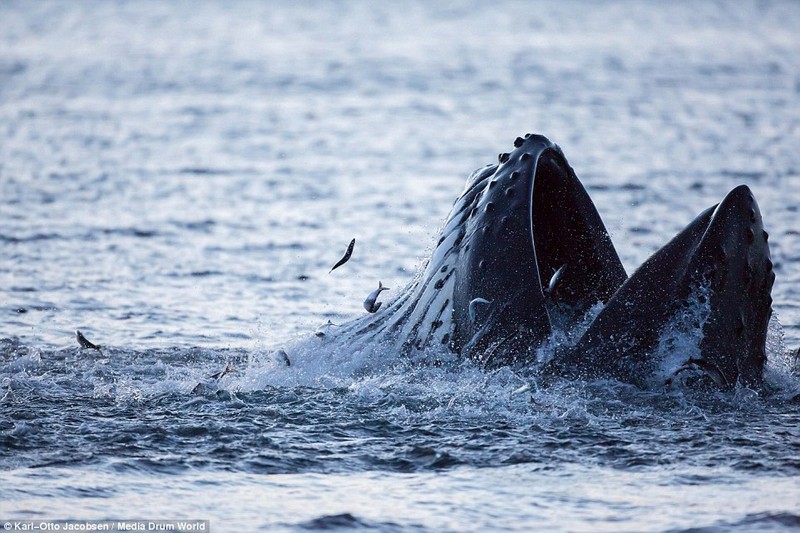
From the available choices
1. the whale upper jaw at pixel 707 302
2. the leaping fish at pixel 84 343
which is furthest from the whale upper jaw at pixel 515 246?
the leaping fish at pixel 84 343

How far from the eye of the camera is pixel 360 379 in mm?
8750

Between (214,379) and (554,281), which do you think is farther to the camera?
(214,379)

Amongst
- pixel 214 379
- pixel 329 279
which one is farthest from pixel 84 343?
pixel 329 279

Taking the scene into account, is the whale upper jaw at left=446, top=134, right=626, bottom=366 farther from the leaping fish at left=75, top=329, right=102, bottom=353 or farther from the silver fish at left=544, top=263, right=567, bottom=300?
the leaping fish at left=75, top=329, right=102, bottom=353

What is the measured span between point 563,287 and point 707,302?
128 centimetres

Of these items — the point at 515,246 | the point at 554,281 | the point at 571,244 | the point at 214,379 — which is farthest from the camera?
the point at 214,379

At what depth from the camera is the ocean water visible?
7.19 meters

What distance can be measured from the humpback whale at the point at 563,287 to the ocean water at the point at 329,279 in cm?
20

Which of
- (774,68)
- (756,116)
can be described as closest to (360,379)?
(756,116)

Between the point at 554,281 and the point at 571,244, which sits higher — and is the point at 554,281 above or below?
below

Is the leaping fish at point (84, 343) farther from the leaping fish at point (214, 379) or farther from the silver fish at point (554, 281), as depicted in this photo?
the silver fish at point (554, 281)

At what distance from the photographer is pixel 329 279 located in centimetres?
1445

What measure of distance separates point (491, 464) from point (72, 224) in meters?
10.6

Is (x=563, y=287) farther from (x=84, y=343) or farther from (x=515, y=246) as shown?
(x=84, y=343)
